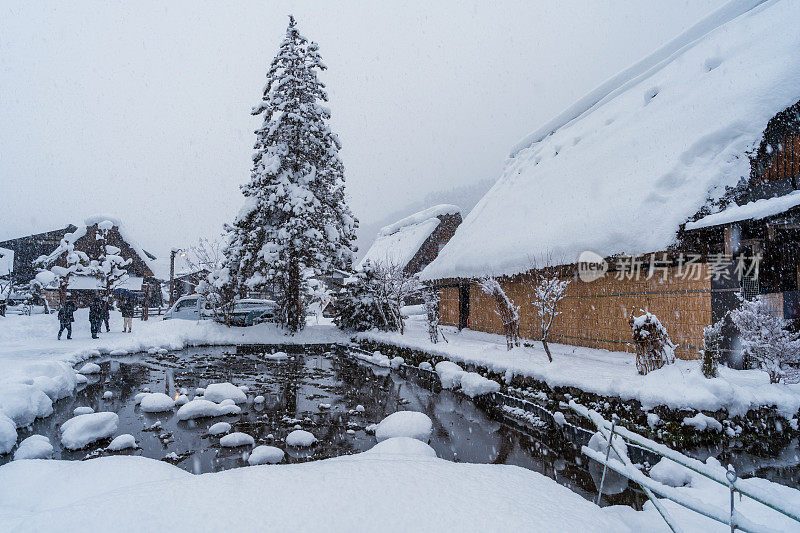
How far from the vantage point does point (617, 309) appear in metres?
9.23

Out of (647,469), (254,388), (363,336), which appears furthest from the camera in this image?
(363,336)

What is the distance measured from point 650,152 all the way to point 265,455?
937 cm

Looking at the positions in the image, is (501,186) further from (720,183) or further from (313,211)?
(720,183)

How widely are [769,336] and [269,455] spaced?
728cm

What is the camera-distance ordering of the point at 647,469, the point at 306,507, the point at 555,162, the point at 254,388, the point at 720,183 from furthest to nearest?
1. the point at 555,162
2. the point at 254,388
3. the point at 720,183
4. the point at 647,469
5. the point at 306,507

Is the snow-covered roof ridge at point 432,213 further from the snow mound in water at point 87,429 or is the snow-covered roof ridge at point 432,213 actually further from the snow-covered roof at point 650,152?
the snow mound in water at point 87,429

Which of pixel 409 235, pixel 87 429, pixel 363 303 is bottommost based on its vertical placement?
pixel 87 429

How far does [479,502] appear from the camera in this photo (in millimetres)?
2408

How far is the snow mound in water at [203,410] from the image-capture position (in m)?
7.25

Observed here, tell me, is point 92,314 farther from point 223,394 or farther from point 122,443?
point 122,443

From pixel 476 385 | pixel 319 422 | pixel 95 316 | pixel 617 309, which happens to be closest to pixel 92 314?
pixel 95 316

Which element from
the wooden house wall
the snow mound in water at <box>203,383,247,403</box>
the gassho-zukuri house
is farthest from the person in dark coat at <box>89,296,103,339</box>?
the wooden house wall

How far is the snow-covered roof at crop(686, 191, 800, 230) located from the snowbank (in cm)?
836

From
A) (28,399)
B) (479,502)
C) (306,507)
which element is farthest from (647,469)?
(28,399)
